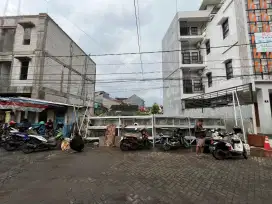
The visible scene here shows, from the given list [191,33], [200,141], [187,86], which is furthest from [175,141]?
[191,33]

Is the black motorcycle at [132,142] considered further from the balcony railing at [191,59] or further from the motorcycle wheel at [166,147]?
the balcony railing at [191,59]

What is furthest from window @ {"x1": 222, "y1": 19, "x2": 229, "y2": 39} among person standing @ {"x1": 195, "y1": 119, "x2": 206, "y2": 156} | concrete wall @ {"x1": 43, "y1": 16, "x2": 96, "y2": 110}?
concrete wall @ {"x1": 43, "y1": 16, "x2": 96, "y2": 110}

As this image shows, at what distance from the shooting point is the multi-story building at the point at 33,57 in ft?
48.2

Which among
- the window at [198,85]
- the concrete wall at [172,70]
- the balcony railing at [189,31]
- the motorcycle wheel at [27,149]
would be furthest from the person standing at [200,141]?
the balcony railing at [189,31]

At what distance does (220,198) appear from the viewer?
321 cm

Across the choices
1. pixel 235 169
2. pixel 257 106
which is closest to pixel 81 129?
pixel 235 169

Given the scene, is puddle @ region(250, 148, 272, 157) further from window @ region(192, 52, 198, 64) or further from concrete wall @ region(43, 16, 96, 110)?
window @ region(192, 52, 198, 64)

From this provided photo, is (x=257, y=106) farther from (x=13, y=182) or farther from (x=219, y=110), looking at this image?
(x=13, y=182)

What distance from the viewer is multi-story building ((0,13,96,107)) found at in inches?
579

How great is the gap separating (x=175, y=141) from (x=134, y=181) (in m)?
4.97

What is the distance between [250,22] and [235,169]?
13.4m

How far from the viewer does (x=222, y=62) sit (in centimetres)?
1508

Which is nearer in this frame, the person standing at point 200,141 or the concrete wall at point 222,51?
the person standing at point 200,141

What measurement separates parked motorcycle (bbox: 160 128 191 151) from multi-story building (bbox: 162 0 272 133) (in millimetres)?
5387
